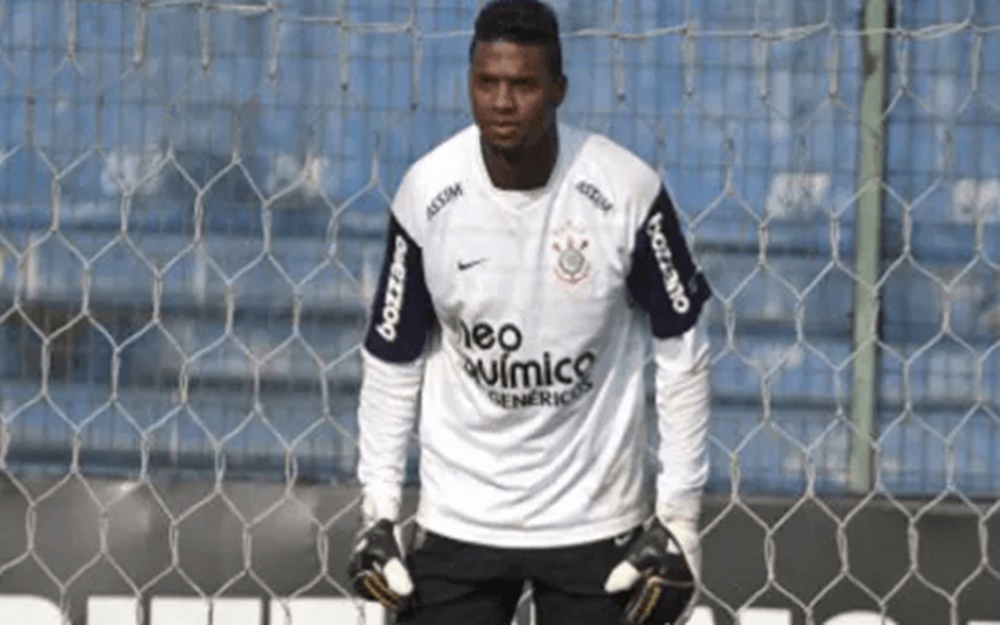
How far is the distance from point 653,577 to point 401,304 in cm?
54

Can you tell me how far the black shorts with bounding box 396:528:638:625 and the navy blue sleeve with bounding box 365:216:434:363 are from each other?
281 mm

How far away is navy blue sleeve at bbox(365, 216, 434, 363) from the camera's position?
4.11 m

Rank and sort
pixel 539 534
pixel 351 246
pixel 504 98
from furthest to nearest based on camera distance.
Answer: pixel 351 246, pixel 539 534, pixel 504 98

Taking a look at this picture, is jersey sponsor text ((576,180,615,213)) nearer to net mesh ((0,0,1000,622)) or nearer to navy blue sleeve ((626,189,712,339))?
navy blue sleeve ((626,189,712,339))

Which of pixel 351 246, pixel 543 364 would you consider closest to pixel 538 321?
pixel 543 364

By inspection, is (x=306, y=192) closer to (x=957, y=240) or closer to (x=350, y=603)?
(x=350, y=603)

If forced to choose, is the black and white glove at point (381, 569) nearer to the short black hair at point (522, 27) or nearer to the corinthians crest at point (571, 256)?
the corinthians crest at point (571, 256)

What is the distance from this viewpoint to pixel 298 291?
5082 mm

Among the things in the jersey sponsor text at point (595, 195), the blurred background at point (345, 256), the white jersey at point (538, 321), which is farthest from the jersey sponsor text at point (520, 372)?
the blurred background at point (345, 256)

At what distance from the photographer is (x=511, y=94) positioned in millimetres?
3979

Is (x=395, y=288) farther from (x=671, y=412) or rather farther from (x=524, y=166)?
(x=671, y=412)

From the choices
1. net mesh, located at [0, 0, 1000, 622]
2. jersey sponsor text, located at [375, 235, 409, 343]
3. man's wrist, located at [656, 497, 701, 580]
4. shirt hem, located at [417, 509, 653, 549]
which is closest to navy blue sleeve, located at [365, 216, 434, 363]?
jersey sponsor text, located at [375, 235, 409, 343]

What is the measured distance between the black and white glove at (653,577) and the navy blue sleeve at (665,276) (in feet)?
0.96

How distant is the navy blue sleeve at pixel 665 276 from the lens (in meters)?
4.05
